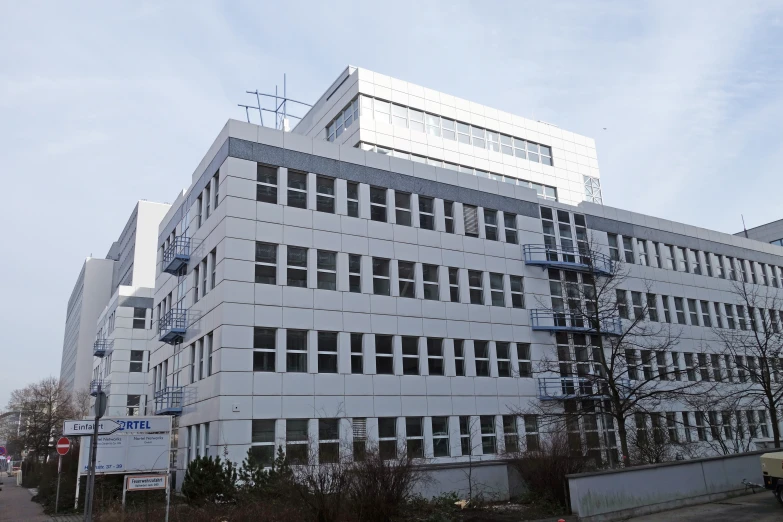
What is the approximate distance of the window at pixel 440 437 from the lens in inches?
1105

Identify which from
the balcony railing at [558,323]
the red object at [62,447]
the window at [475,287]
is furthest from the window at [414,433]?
the red object at [62,447]

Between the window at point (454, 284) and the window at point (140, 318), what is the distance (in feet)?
112

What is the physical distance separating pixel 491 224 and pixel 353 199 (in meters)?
7.93

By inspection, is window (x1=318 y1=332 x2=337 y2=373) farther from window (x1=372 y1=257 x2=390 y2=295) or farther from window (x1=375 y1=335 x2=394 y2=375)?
window (x1=372 y1=257 x2=390 y2=295)

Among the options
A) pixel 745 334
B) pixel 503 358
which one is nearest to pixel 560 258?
pixel 503 358

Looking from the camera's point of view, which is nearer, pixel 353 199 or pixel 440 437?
pixel 440 437

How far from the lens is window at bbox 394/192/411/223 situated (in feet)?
99.8

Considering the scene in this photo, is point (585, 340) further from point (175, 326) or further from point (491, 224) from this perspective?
point (175, 326)

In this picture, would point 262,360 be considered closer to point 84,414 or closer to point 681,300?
point 681,300

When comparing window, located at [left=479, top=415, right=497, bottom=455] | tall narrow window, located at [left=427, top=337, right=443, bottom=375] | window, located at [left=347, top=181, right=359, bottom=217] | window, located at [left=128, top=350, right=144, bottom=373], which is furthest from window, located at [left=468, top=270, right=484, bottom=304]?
window, located at [left=128, top=350, right=144, bottom=373]

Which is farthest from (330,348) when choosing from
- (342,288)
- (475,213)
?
(475,213)

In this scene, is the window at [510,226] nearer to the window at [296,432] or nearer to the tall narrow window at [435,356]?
the tall narrow window at [435,356]

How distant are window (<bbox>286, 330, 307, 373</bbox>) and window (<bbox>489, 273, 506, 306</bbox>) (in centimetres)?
1031

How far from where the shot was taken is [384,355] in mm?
27859
